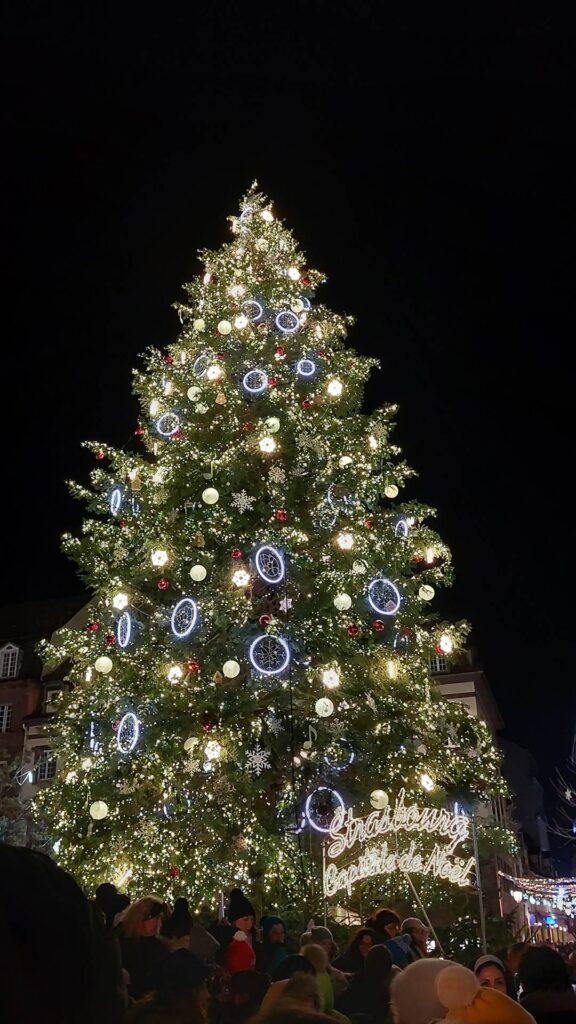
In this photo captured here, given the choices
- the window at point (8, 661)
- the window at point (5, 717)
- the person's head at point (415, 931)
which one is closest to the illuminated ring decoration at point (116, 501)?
the person's head at point (415, 931)

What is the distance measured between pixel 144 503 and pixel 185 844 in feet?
18.3

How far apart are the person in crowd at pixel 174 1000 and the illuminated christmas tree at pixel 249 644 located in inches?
310

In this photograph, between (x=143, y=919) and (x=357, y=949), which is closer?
(x=143, y=919)

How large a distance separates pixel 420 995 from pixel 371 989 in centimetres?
206

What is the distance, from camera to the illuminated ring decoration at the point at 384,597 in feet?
41.4

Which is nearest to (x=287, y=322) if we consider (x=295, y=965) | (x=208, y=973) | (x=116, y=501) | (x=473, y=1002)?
(x=116, y=501)

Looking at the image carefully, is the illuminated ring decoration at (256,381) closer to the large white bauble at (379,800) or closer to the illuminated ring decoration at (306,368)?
the illuminated ring decoration at (306,368)

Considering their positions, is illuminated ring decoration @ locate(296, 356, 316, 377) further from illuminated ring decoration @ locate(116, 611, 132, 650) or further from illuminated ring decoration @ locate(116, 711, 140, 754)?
illuminated ring decoration @ locate(116, 711, 140, 754)

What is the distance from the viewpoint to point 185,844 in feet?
35.8

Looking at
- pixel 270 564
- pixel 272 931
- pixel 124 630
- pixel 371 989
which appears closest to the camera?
pixel 371 989

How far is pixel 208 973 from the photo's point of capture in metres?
3.67

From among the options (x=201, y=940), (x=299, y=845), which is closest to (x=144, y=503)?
(x=299, y=845)

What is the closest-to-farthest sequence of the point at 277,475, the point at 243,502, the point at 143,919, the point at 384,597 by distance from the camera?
the point at 143,919, the point at 384,597, the point at 243,502, the point at 277,475

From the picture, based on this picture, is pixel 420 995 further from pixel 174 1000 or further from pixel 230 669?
pixel 230 669
